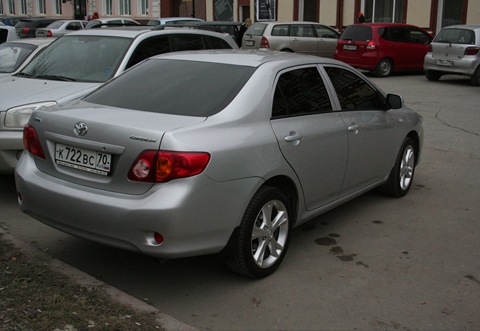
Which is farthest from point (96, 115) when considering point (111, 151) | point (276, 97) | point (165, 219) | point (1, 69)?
point (1, 69)

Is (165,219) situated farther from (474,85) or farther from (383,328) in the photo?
(474,85)

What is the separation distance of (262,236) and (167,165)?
99 cm

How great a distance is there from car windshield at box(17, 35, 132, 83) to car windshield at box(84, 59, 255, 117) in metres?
2.02

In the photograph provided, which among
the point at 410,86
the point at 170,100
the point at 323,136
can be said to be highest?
the point at 170,100

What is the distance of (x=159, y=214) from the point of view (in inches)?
147

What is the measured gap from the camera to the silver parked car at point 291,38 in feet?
68.0

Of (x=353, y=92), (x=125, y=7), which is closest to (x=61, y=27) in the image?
(x=125, y=7)

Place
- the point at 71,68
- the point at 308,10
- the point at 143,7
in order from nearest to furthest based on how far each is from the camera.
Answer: the point at 71,68 → the point at 308,10 → the point at 143,7

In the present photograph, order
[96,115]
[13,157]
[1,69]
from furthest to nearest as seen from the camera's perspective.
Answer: [1,69], [13,157], [96,115]

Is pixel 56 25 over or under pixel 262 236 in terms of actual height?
over

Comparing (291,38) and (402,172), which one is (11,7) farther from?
(402,172)

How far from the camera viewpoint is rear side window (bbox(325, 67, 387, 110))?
5.40 metres

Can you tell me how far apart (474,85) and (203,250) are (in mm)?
14307

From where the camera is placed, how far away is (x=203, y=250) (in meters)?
3.95
